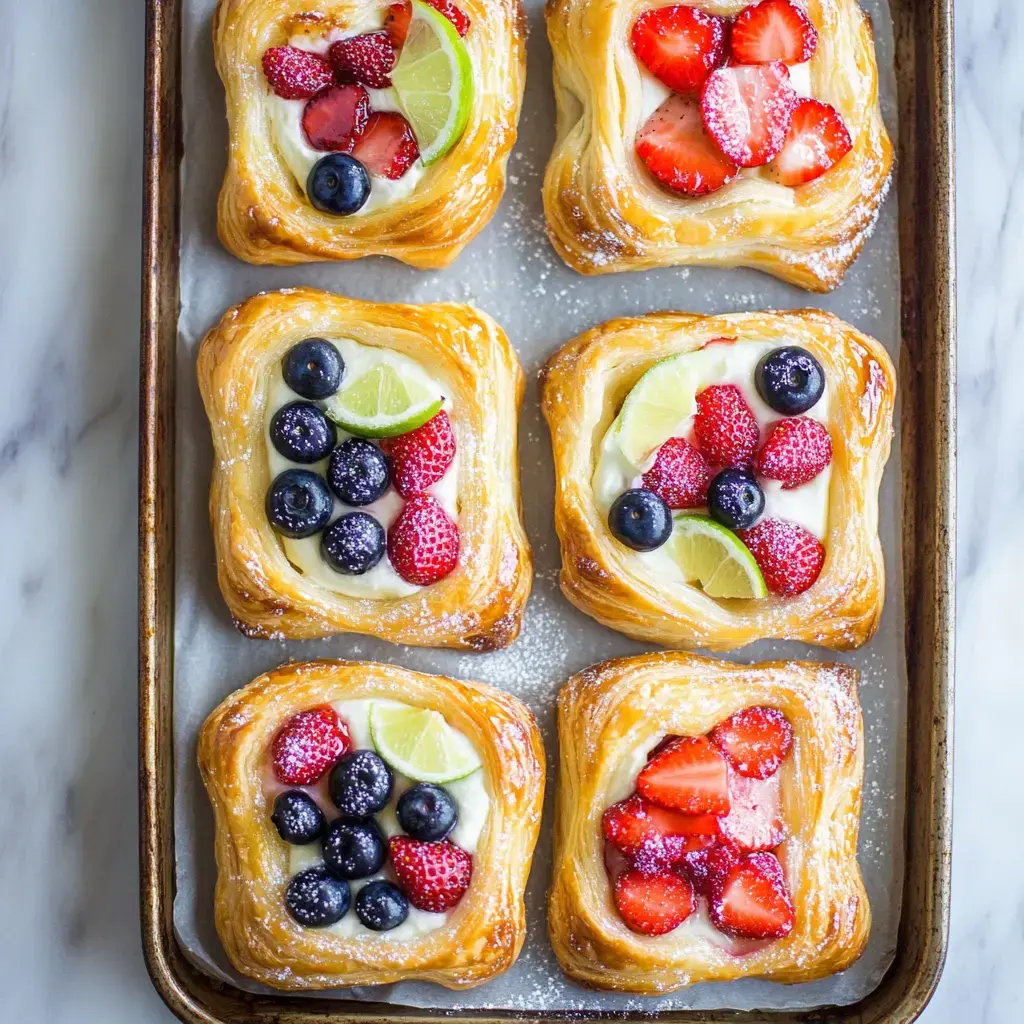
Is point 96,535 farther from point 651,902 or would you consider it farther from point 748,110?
point 748,110

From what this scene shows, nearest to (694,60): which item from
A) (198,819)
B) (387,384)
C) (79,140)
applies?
(387,384)

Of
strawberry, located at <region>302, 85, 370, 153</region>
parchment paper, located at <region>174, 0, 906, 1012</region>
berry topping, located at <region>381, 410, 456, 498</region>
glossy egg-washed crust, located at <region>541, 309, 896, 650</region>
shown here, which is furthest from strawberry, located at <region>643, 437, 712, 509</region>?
strawberry, located at <region>302, 85, 370, 153</region>

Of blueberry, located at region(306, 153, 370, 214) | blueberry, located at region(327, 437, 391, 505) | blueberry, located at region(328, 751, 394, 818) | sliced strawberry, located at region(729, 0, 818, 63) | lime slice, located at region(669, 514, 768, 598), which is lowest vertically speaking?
blueberry, located at region(328, 751, 394, 818)

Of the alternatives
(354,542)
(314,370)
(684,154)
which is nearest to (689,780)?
(354,542)

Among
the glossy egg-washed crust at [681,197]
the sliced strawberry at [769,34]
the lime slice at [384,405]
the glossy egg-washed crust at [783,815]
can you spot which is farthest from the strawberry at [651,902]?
the sliced strawberry at [769,34]

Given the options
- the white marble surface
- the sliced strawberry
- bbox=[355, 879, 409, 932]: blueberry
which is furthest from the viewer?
the white marble surface

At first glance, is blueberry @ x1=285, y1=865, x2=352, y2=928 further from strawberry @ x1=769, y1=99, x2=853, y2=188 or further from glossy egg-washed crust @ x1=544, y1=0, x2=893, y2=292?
strawberry @ x1=769, y1=99, x2=853, y2=188

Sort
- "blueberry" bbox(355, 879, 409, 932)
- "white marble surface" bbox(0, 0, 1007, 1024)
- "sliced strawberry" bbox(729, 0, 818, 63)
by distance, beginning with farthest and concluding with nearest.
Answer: "white marble surface" bbox(0, 0, 1007, 1024)
"sliced strawberry" bbox(729, 0, 818, 63)
"blueberry" bbox(355, 879, 409, 932)
